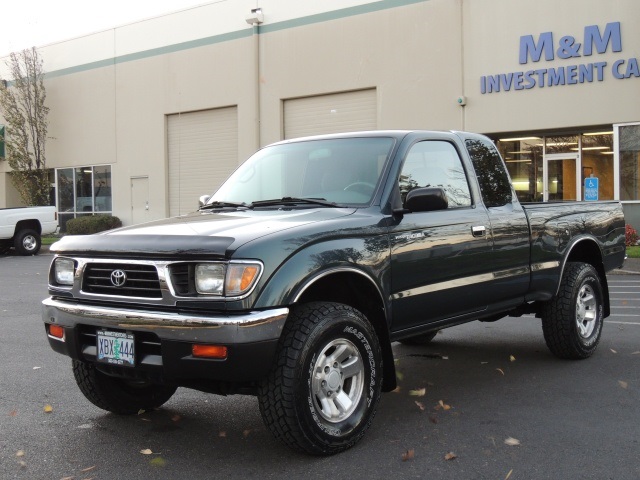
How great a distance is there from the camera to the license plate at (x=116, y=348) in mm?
4352

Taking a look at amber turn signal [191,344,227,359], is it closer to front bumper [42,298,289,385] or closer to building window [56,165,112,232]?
front bumper [42,298,289,385]

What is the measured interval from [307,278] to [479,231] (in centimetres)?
191

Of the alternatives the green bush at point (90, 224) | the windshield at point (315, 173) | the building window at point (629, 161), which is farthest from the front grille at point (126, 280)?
the green bush at point (90, 224)

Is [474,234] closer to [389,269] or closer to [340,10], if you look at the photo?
[389,269]

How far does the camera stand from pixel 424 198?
506 cm

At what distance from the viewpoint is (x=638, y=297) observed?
11508 millimetres

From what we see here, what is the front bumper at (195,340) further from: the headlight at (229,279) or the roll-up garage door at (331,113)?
the roll-up garage door at (331,113)

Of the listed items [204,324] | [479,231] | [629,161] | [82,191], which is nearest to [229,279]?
[204,324]

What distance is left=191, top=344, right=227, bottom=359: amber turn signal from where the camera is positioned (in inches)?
160

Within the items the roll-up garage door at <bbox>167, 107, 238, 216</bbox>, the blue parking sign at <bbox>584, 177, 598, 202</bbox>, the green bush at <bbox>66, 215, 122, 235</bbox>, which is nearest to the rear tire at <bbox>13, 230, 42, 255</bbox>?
the green bush at <bbox>66, 215, 122, 235</bbox>

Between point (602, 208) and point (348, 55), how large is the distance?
18.6 m

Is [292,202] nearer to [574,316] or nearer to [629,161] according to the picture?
[574,316]

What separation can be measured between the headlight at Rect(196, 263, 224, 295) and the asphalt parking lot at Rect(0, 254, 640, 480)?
973 millimetres

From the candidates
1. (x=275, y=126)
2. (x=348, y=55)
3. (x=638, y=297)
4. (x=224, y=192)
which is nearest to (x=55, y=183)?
(x=275, y=126)
